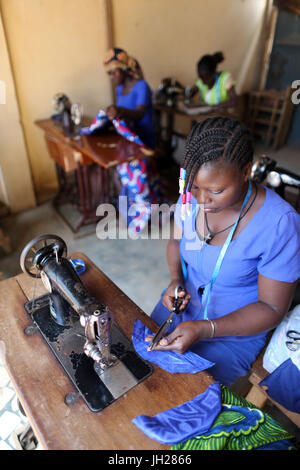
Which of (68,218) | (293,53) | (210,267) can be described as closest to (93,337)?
(210,267)

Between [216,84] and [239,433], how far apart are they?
13.0 ft

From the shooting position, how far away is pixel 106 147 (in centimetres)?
292

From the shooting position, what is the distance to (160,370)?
1.09 m

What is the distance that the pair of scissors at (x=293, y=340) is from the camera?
1.25m

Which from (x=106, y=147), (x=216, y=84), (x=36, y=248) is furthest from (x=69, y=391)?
(x=216, y=84)

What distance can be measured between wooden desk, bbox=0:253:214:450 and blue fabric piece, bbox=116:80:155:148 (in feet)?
7.76

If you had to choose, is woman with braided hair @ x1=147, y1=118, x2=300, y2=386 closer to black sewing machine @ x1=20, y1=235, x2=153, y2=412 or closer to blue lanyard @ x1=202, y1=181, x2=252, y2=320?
blue lanyard @ x1=202, y1=181, x2=252, y2=320

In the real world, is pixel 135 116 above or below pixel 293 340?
above

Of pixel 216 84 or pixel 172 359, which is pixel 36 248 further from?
pixel 216 84

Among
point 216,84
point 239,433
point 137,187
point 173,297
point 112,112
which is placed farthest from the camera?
point 216,84

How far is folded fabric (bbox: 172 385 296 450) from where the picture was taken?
87 centimetres
